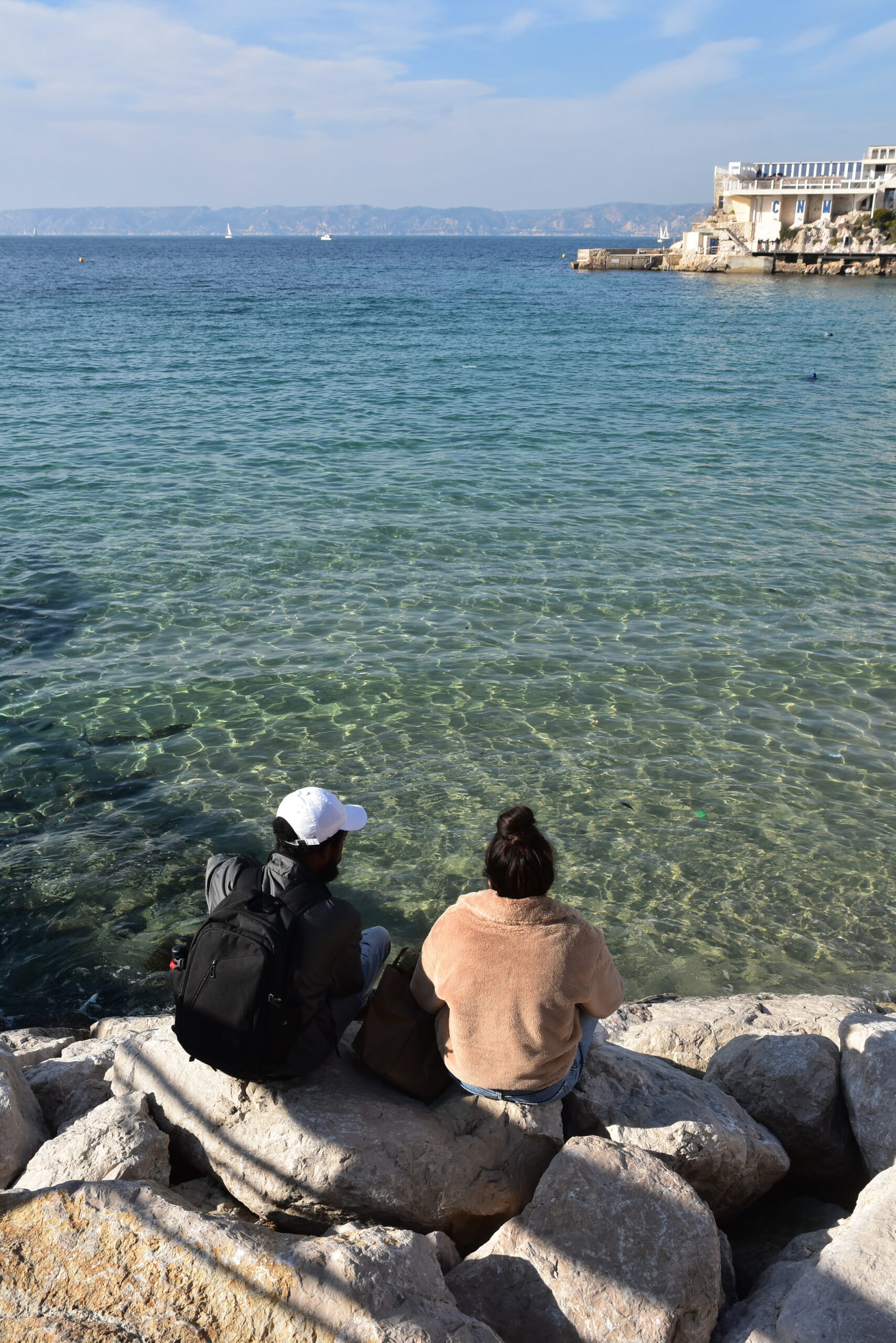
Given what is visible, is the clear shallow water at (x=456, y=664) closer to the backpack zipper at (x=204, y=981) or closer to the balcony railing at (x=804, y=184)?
the backpack zipper at (x=204, y=981)

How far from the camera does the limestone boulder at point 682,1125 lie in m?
3.89

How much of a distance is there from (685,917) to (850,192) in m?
93.8

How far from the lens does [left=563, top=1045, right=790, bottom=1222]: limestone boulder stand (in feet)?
12.8

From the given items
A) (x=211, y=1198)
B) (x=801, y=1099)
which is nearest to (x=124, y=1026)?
(x=211, y=1198)

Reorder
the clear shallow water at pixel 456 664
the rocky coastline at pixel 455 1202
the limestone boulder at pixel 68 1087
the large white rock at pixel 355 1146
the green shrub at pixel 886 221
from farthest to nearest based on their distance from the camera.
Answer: the green shrub at pixel 886 221, the clear shallow water at pixel 456 664, the limestone boulder at pixel 68 1087, the large white rock at pixel 355 1146, the rocky coastline at pixel 455 1202

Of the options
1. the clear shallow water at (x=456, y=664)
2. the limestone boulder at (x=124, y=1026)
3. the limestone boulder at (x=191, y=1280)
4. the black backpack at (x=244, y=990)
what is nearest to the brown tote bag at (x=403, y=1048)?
the black backpack at (x=244, y=990)

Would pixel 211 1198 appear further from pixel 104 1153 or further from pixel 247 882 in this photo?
pixel 247 882

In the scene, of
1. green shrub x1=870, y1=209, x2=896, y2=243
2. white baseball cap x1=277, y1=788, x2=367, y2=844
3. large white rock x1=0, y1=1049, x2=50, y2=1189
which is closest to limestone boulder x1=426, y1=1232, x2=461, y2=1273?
white baseball cap x1=277, y1=788, x2=367, y2=844

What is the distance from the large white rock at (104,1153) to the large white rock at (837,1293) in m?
2.13

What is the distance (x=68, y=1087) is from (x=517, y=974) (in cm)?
225

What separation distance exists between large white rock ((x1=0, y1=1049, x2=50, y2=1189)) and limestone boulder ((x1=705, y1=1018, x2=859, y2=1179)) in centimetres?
310

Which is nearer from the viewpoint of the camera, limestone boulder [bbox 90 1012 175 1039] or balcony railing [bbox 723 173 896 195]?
limestone boulder [bbox 90 1012 175 1039]

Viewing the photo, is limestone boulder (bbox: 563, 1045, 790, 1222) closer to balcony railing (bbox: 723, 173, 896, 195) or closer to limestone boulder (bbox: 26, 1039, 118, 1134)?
limestone boulder (bbox: 26, 1039, 118, 1134)

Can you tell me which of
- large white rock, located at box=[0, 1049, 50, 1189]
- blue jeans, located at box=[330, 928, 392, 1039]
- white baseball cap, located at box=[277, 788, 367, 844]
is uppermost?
white baseball cap, located at box=[277, 788, 367, 844]
